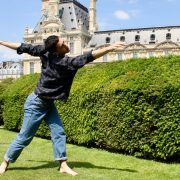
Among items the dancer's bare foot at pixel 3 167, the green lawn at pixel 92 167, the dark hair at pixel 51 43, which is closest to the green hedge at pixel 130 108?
the green lawn at pixel 92 167

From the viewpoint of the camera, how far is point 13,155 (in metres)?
6.08

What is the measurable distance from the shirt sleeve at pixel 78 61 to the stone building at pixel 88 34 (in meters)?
71.7

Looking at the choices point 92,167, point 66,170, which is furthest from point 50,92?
point 92,167

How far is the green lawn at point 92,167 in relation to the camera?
574 cm

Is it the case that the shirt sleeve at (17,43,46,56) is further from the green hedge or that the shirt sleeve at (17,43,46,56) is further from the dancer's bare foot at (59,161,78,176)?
the green hedge

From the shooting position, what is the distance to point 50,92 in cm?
593

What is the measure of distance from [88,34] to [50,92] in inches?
3388

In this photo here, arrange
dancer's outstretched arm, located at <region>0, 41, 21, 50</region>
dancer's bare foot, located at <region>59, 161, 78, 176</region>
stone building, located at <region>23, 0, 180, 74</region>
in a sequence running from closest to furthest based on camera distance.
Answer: dancer's bare foot, located at <region>59, 161, 78, 176</region>
dancer's outstretched arm, located at <region>0, 41, 21, 50</region>
stone building, located at <region>23, 0, 180, 74</region>

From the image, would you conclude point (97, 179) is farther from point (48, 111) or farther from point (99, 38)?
point (99, 38)

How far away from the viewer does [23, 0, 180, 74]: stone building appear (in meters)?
82.2

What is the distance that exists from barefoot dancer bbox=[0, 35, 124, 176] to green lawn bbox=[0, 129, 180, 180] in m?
0.25

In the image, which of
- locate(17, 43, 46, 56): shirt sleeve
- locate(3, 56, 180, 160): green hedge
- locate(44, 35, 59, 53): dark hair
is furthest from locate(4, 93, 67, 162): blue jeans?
locate(3, 56, 180, 160): green hedge

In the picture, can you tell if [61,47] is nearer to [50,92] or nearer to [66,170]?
[50,92]

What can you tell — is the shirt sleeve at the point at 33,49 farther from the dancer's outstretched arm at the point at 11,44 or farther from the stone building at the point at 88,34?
the stone building at the point at 88,34
